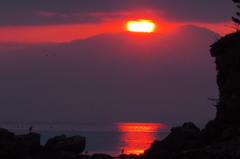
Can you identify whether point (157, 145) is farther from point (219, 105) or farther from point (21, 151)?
point (21, 151)

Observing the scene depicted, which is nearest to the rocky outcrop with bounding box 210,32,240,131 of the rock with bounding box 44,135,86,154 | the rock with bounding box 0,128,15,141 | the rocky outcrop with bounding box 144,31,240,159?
the rocky outcrop with bounding box 144,31,240,159

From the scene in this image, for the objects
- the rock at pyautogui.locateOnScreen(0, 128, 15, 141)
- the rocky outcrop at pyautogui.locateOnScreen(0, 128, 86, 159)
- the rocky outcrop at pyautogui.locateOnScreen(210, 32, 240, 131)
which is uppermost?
the rocky outcrop at pyautogui.locateOnScreen(210, 32, 240, 131)

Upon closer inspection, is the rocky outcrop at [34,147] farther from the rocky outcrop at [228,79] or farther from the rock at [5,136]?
the rocky outcrop at [228,79]

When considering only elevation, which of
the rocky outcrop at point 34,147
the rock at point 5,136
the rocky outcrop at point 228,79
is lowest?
the rocky outcrop at point 34,147

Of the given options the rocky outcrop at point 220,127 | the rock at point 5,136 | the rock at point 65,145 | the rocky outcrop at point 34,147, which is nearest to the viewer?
the rocky outcrop at point 220,127

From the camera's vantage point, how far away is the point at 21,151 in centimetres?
5338

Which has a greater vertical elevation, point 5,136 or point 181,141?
point 5,136

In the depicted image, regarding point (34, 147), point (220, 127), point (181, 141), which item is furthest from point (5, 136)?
point (220, 127)

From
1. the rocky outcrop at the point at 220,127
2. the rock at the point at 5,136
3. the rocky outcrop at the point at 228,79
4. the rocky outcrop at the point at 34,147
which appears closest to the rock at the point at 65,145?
the rocky outcrop at the point at 34,147

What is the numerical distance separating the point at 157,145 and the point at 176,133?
2.27 metres

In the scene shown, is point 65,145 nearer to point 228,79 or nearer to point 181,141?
point 181,141

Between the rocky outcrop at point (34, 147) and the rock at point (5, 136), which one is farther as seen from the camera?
the rock at point (5, 136)

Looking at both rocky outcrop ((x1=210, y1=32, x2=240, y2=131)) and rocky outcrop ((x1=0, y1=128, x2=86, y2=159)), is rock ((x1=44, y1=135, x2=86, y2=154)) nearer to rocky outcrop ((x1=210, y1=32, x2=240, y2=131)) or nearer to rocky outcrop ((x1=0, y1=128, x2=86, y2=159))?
rocky outcrop ((x1=0, y1=128, x2=86, y2=159))

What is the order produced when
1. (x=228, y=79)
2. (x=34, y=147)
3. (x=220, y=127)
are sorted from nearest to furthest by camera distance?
1. (x=220, y=127)
2. (x=228, y=79)
3. (x=34, y=147)
